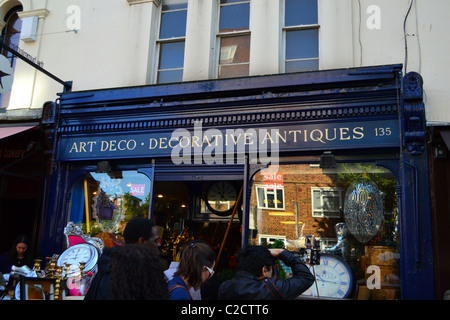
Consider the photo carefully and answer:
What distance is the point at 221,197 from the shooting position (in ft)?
32.2

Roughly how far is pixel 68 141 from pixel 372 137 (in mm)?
5693

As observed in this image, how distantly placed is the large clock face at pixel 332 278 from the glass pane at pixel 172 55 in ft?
15.3

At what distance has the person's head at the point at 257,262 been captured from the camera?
351cm

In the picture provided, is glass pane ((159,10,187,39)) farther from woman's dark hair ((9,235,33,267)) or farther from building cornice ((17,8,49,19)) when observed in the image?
woman's dark hair ((9,235,33,267))

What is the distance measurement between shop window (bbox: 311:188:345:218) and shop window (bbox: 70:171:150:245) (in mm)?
3036

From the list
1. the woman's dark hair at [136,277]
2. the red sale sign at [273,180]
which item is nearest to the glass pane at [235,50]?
the red sale sign at [273,180]

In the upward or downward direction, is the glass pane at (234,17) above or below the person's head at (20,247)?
above

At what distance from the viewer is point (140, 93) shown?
7.83 meters

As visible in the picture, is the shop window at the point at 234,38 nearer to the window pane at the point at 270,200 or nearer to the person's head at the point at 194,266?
the window pane at the point at 270,200

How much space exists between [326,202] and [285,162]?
0.94 m

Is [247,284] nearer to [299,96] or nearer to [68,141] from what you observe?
[299,96]

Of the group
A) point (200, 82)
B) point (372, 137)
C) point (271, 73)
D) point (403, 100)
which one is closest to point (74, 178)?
point (200, 82)

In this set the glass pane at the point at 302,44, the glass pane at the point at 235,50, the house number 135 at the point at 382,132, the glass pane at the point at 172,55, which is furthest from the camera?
the glass pane at the point at 172,55

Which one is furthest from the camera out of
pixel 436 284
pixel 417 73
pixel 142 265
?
pixel 417 73
